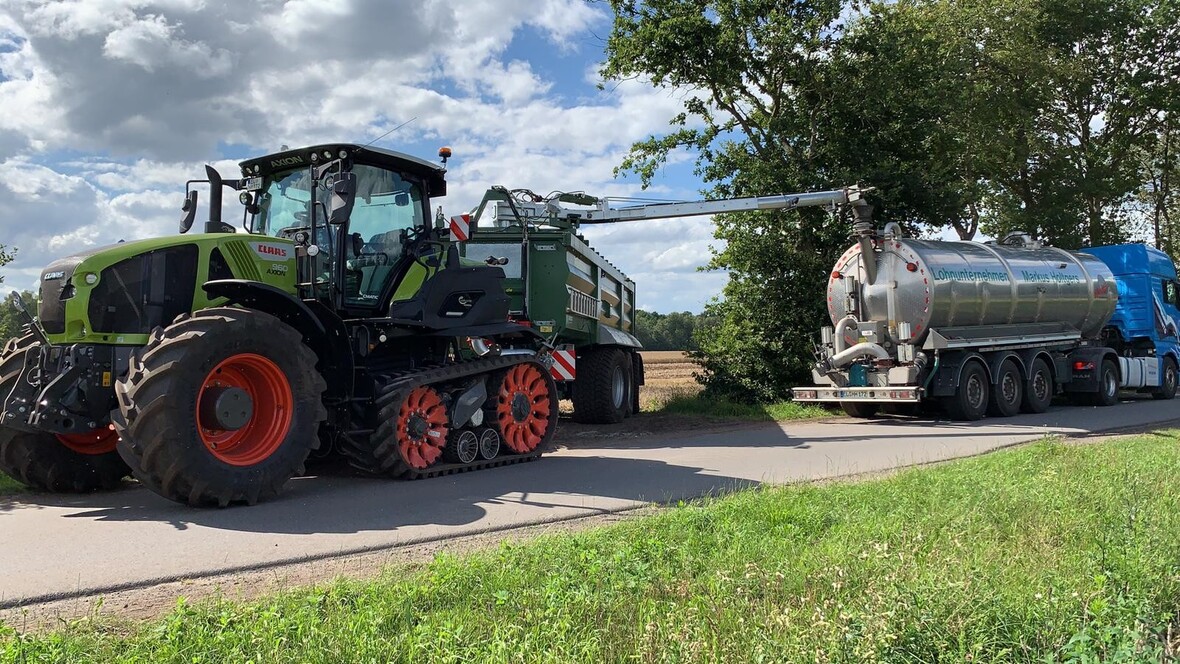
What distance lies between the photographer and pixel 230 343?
22.3 ft

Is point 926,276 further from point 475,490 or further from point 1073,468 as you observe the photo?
point 475,490

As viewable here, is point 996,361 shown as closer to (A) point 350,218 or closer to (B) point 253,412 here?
(A) point 350,218

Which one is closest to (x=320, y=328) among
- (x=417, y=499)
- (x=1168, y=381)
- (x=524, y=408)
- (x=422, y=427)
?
(x=422, y=427)

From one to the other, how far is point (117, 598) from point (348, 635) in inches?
71.8

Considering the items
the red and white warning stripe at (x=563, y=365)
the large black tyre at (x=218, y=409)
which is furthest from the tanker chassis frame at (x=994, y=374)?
the large black tyre at (x=218, y=409)

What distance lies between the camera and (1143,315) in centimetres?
2047

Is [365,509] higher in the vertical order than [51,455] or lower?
lower

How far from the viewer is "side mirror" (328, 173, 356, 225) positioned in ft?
25.5

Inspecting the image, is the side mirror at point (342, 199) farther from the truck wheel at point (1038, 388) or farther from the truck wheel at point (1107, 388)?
the truck wheel at point (1107, 388)

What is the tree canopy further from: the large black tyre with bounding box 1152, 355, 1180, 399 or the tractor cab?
the tractor cab

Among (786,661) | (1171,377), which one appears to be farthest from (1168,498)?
(1171,377)

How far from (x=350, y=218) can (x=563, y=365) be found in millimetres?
5727

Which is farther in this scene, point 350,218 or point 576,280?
point 576,280

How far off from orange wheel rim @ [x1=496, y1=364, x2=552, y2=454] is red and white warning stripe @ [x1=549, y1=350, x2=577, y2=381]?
334 centimetres
